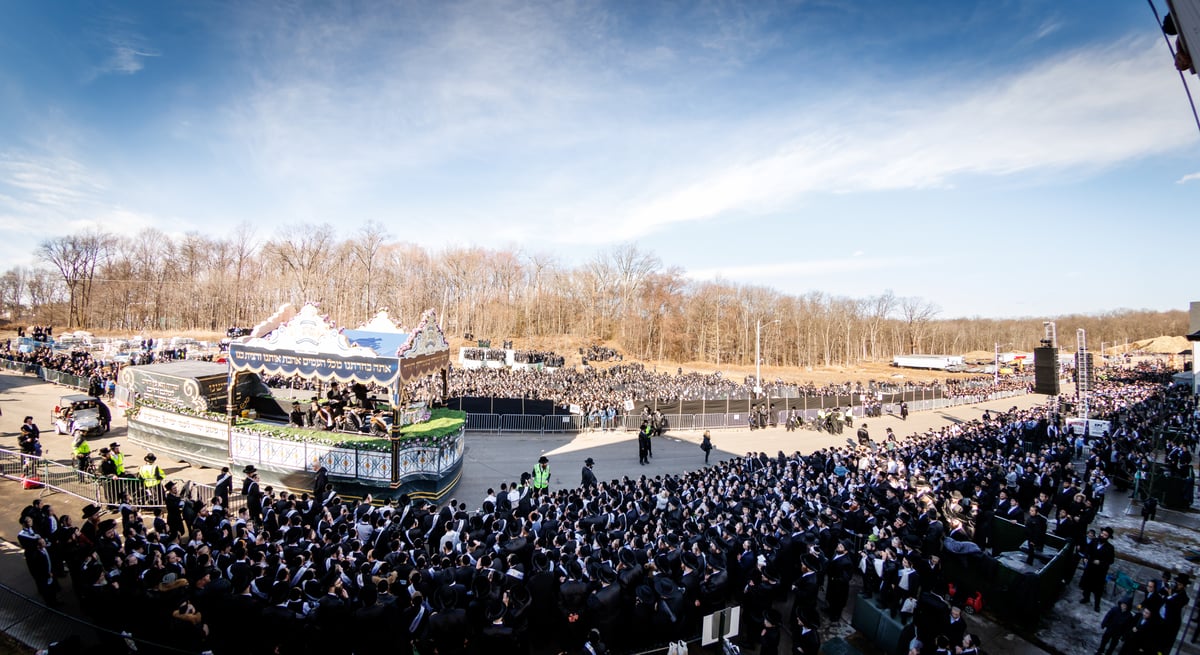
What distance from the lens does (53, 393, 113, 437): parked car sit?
18359 mm

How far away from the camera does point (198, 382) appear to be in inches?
626

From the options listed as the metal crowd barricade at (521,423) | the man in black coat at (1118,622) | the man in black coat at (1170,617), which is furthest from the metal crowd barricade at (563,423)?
the man in black coat at (1170,617)

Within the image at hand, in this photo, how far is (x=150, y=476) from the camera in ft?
39.3

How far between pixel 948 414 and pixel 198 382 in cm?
4094

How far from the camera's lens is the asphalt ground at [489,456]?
8031mm

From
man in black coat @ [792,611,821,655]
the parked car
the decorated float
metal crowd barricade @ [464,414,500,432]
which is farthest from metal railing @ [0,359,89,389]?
man in black coat @ [792,611,821,655]

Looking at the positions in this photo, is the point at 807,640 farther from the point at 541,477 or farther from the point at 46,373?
the point at 46,373

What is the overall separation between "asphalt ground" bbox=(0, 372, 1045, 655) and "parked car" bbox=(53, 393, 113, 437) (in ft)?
1.53

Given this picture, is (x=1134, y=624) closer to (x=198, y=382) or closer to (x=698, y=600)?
(x=698, y=600)

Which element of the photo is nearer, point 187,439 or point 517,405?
point 187,439

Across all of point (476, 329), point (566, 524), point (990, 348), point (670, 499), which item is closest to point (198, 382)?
point (566, 524)

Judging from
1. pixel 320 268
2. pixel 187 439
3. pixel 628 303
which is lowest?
pixel 187 439

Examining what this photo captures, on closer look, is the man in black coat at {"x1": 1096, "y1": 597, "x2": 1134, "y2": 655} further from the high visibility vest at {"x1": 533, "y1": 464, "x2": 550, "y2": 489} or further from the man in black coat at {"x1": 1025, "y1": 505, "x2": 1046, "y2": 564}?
the high visibility vest at {"x1": 533, "y1": 464, "x2": 550, "y2": 489}

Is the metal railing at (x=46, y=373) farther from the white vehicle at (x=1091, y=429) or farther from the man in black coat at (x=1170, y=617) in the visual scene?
the white vehicle at (x=1091, y=429)
